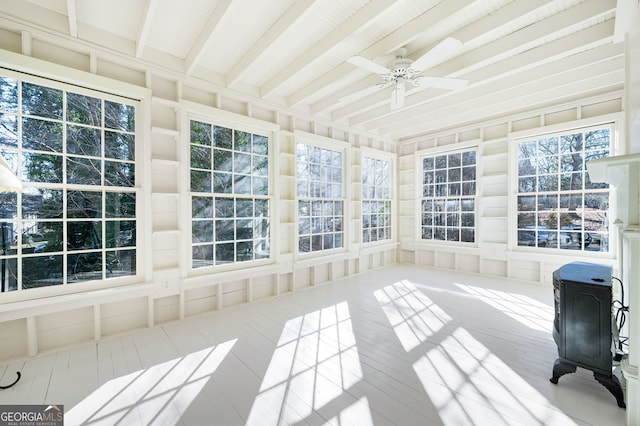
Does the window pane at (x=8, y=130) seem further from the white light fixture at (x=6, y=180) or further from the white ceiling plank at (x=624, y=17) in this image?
the white ceiling plank at (x=624, y=17)

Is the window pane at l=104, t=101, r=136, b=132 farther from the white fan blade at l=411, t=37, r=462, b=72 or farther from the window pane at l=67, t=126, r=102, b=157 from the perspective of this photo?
the white fan blade at l=411, t=37, r=462, b=72

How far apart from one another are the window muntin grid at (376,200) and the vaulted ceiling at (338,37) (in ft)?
7.73

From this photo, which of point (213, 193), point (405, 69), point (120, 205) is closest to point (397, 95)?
point (405, 69)

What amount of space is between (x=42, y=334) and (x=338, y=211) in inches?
180

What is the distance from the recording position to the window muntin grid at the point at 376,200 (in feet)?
21.2

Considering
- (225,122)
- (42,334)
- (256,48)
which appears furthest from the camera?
(225,122)

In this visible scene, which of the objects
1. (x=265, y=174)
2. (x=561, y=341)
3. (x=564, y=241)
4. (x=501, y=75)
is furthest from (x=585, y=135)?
(x=265, y=174)

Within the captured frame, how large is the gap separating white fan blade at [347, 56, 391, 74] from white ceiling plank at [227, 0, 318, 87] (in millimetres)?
599

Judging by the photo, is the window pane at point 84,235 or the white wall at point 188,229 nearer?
the white wall at point 188,229

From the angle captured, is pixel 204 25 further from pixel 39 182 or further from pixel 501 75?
pixel 501 75

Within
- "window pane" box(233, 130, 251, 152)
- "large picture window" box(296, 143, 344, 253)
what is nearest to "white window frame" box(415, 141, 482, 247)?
"large picture window" box(296, 143, 344, 253)

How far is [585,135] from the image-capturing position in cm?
481

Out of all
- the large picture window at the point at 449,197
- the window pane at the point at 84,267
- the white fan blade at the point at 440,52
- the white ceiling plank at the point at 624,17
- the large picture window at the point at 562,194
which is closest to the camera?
the white ceiling plank at the point at 624,17

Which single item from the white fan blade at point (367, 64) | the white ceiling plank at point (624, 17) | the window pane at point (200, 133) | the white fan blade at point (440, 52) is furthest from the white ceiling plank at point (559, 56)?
the window pane at point (200, 133)
